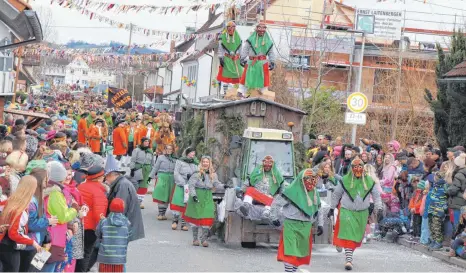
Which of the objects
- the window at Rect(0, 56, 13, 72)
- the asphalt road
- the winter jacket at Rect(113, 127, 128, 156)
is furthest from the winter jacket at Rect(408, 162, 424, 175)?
the window at Rect(0, 56, 13, 72)

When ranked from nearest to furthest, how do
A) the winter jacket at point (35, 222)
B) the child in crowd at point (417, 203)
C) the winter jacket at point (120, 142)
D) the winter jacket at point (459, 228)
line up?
the winter jacket at point (35, 222) < the winter jacket at point (459, 228) < the child in crowd at point (417, 203) < the winter jacket at point (120, 142)

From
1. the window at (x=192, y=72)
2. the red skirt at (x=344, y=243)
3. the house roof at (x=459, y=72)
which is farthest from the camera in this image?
the window at (x=192, y=72)

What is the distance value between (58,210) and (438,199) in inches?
357

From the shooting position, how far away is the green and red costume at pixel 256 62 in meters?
21.2

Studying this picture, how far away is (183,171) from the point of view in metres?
18.2

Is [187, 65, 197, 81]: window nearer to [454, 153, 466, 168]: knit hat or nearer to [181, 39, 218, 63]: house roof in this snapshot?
[181, 39, 218, 63]: house roof

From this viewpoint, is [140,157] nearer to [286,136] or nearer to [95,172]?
[286,136]

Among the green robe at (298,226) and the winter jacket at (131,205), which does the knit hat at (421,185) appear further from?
the winter jacket at (131,205)

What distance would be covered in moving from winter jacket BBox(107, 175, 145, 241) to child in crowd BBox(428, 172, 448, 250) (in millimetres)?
7640

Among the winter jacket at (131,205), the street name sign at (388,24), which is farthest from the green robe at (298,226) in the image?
the street name sign at (388,24)

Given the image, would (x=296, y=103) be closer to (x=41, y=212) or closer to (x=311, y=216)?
(x=311, y=216)

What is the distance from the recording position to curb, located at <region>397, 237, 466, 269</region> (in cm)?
1560

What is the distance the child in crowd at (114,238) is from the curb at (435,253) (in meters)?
7.31

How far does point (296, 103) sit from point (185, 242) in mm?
17702
